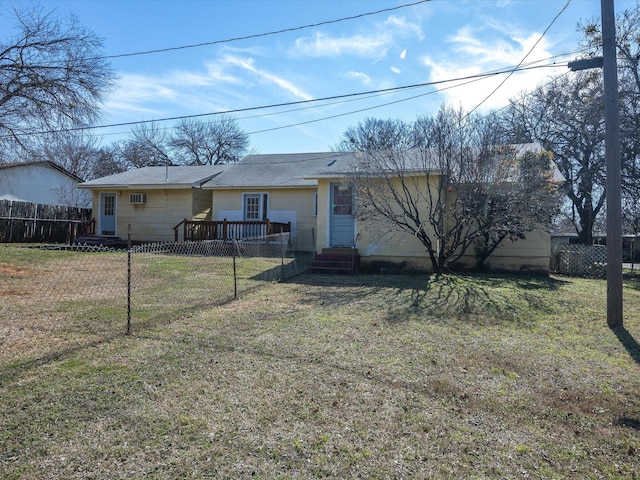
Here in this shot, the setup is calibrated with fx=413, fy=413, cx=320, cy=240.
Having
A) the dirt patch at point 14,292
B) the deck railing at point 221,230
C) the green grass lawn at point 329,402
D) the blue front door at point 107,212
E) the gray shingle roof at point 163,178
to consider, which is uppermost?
the gray shingle roof at point 163,178

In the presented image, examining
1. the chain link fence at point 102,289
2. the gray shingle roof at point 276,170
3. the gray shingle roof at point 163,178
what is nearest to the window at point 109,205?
the gray shingle roof at point 163,178

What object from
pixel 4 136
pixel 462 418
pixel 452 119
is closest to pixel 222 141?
pixel 4 136

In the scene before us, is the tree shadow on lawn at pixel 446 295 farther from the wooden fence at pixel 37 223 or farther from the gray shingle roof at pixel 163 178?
the wooden fence at pixel 37 223

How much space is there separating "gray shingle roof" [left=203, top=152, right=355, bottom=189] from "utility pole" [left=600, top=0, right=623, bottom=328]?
897cm

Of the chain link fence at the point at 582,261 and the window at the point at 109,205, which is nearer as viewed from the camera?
the chain link fence at the point at 582,261

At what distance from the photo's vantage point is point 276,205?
17.4m

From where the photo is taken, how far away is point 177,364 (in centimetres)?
435

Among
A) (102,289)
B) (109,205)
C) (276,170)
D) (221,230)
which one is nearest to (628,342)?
(102,289)

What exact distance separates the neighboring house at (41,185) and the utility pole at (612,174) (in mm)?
23911

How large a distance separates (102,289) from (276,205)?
9613mm

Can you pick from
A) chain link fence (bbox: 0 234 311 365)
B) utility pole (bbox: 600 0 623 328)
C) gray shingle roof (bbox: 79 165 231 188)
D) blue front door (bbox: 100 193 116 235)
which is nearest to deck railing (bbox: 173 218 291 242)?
chain link fence (bbox: 0 234 311 365)

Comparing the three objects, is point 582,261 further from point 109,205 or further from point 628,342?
point 109,205

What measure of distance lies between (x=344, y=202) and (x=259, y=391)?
1013 cm

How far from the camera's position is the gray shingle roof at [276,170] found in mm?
17109
